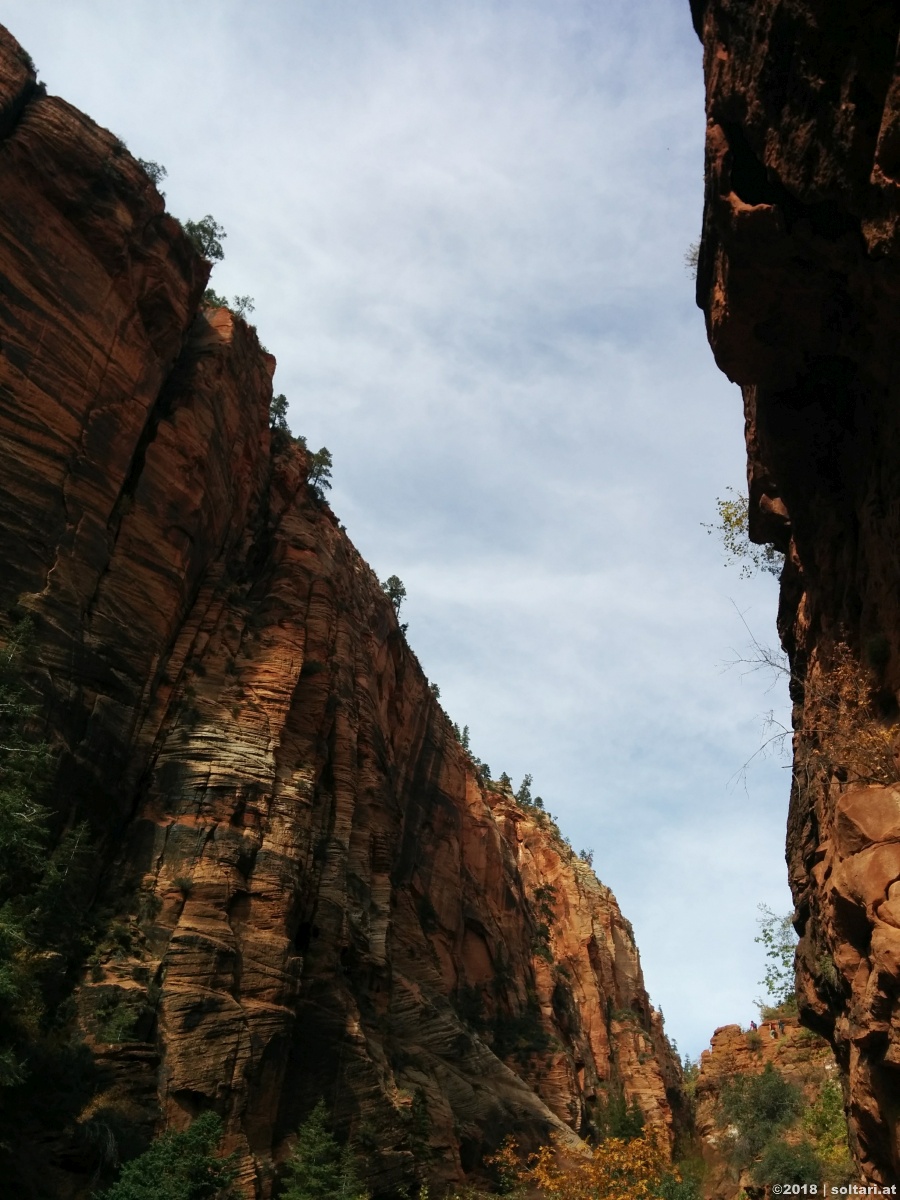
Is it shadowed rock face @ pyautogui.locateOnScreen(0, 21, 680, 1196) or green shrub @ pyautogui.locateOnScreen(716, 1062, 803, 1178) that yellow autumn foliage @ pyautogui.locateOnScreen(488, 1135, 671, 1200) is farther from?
green shrub @ pyautogui.locateOnScreen(716, 1062, 803, 1178)

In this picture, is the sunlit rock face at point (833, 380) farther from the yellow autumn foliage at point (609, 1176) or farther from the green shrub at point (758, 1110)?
the green shrub at point (758, 1110)

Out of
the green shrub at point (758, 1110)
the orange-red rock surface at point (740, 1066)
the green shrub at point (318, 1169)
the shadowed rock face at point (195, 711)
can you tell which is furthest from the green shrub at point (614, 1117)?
the green shrub at point (318, 1169)

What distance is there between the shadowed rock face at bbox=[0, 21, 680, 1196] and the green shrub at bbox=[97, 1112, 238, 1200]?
3.78ft

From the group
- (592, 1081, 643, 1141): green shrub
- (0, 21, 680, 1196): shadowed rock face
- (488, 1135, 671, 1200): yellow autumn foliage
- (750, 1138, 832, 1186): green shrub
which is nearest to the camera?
(0, 21, 680, 1196): shadowed rock face

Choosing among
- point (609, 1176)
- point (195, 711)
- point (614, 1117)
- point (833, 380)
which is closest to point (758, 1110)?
point (609, 1176)

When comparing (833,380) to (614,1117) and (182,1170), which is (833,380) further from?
(614,1117)

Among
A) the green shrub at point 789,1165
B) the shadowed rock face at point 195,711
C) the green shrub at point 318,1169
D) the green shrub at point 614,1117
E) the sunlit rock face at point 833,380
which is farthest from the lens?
the green shrub at point 614,1117

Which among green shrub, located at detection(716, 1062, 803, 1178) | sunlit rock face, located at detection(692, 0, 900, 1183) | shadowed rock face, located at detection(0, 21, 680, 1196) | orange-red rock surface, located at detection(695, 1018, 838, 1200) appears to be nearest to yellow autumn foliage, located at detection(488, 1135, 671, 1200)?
shadowed rock face, located at detection(0, 21, 680, 1196)

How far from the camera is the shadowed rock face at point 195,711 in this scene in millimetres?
23641

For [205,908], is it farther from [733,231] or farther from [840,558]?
[733,231]

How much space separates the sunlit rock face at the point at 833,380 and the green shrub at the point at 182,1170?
478 inches

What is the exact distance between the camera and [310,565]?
124 ft

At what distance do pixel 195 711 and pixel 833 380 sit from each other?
67.8ft

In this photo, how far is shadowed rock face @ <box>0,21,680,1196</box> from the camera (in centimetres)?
2364
